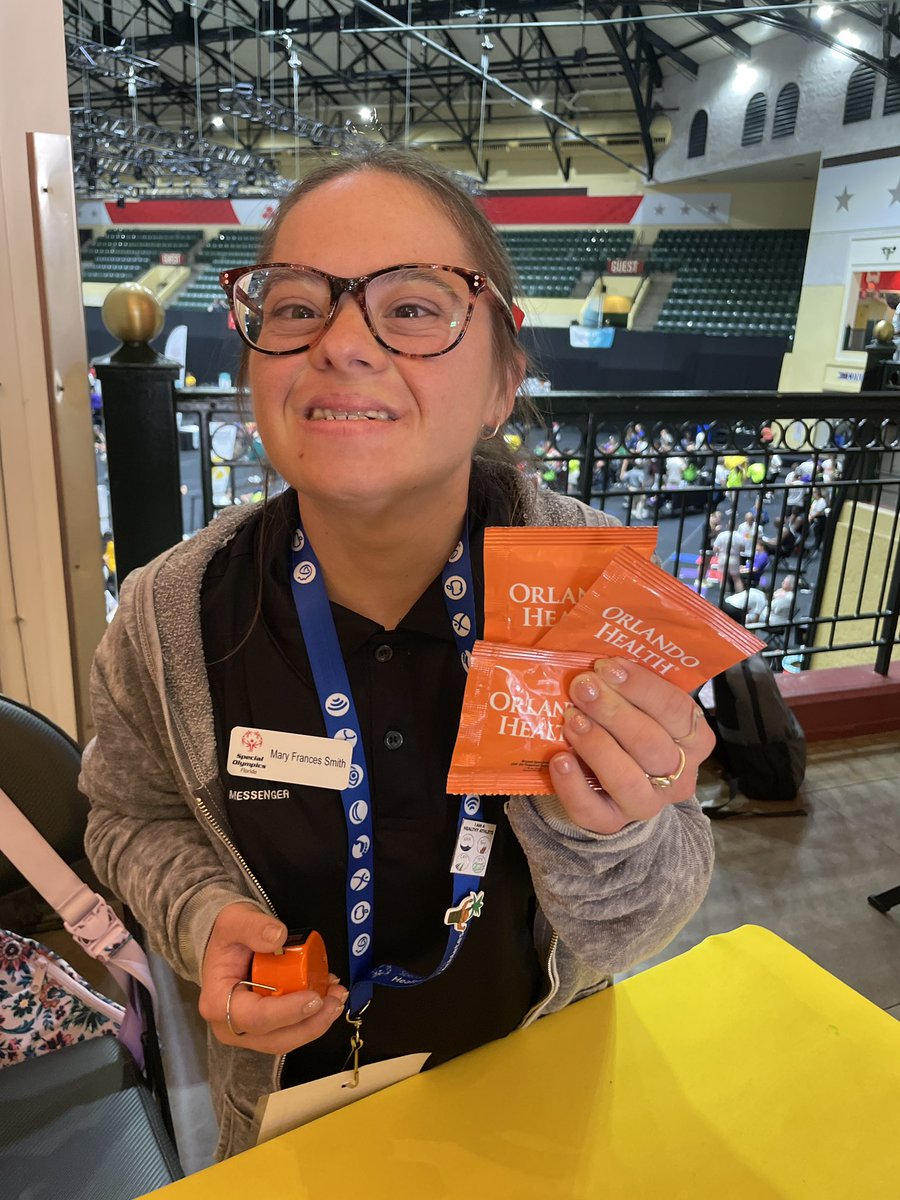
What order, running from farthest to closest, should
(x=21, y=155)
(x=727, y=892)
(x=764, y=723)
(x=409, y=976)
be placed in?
(x=764, y=723) < (x=727, y=892) < (x=21, y=155) < (x=409, y=976)

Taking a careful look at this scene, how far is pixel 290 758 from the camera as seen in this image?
2.79 ft

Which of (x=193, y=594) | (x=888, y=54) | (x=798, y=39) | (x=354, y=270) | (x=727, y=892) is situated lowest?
(x=727, y=892)

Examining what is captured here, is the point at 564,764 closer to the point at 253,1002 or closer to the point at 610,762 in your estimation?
the point at 610,762

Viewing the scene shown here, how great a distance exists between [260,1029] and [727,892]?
1.97 meters

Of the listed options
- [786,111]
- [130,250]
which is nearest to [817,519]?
[786,111]

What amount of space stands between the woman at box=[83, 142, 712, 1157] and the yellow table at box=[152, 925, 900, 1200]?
0.10 metres

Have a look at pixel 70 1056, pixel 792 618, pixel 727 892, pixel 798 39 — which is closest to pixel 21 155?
pixel 70 1056

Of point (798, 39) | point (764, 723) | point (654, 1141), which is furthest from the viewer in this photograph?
point (798, 39)

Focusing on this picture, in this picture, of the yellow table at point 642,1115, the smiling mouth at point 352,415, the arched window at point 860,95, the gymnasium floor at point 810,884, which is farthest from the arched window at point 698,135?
the yellow table at point 642,1115

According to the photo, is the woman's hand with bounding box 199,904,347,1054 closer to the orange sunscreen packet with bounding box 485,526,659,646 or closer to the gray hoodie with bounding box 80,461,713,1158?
the gray hoodie with bounding box 80,461,713,1158

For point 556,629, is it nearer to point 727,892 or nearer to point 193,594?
point 193,594

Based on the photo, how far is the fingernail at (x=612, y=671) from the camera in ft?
1.95

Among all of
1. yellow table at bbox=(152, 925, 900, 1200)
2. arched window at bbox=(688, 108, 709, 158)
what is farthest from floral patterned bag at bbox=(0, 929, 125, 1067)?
arched window at bbox=(688, 108, 709, 158)

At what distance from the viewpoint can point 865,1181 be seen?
0.69 m
